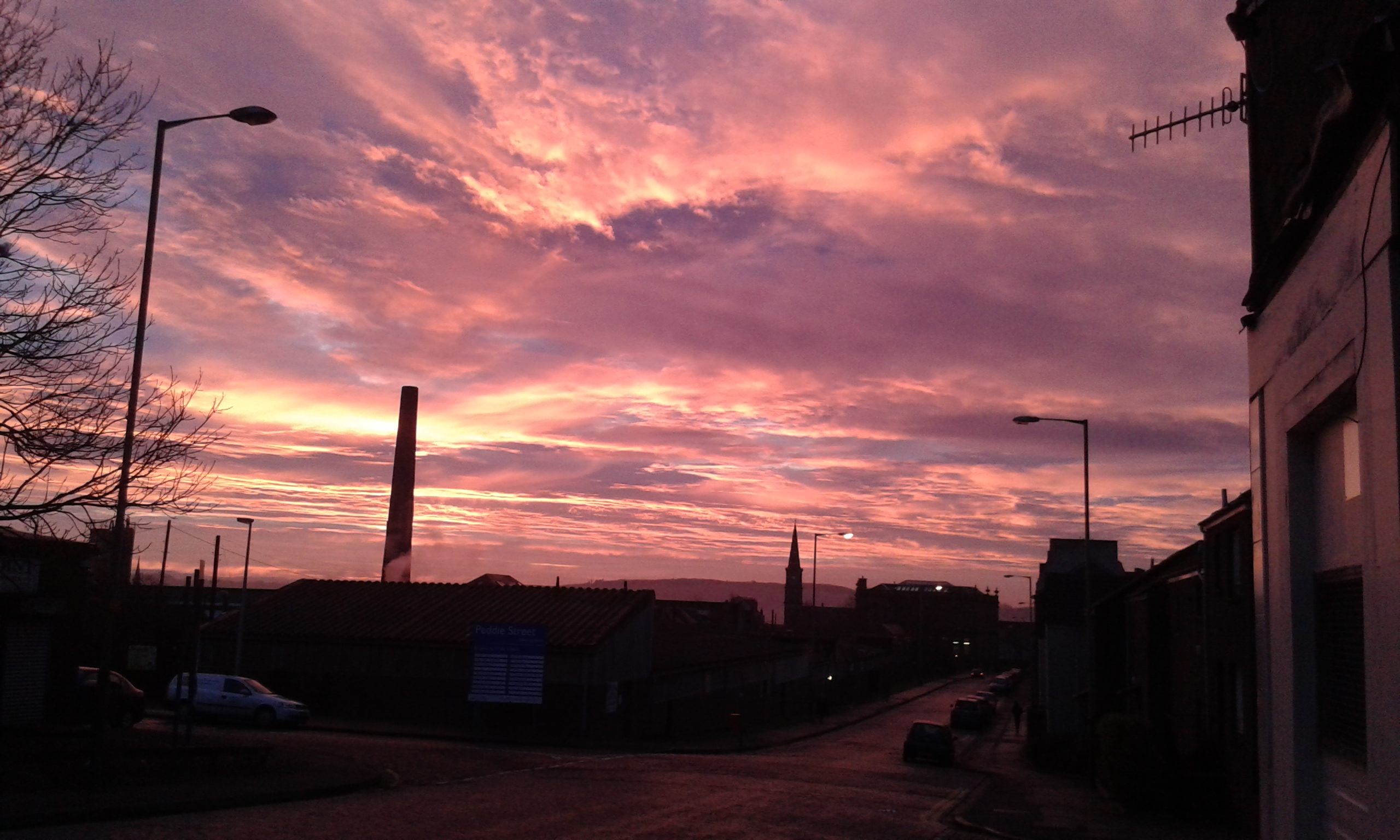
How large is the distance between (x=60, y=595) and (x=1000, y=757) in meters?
34.0

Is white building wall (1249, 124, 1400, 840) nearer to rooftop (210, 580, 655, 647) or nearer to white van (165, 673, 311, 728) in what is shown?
rooftop (210, 580, 655, 647)

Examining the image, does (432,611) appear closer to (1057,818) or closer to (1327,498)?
(1057,818)

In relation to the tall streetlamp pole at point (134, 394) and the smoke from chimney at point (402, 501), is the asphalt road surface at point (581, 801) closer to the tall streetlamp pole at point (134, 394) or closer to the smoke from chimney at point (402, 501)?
the tall streetlamp pole at point (134, 394)

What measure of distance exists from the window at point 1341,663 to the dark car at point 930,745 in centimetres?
2942

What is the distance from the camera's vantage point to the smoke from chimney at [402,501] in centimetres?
6244

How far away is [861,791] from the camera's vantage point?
2522 cm

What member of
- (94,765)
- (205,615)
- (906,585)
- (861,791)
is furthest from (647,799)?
(906,585)

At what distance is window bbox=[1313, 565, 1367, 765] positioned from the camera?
7824 millimetres

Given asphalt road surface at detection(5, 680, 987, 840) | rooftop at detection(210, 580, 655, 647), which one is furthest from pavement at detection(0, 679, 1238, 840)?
rooftop at detection(210, 580, 655, 647)

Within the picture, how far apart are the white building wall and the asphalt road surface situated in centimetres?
894

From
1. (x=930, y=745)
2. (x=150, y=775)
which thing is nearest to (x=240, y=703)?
A: (x=150, y=775)

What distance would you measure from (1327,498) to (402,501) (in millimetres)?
Result: 58343

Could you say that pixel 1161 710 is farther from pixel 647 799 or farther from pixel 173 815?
pixel 173 815

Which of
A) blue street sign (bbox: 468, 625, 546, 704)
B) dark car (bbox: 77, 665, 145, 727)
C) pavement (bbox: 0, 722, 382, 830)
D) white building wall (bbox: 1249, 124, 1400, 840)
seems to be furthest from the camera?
blue street sign (bbox: 468, 625, 546, 704)
